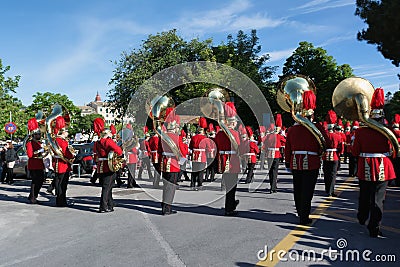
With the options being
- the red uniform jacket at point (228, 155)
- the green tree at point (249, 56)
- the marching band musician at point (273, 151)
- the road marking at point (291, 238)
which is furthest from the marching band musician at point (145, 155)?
the green tree at point (249, 56)

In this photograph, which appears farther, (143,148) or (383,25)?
(383,25)

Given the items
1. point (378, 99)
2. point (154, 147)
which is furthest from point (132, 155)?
point (378, 99)

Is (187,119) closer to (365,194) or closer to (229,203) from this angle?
(229,203)

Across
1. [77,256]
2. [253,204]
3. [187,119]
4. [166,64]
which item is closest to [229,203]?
[253,204]

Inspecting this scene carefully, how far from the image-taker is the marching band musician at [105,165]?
27.4 ft

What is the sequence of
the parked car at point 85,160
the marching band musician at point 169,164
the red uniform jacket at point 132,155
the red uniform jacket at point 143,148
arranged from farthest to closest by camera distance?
the parked car at point 85,160, the red uniform jacket at point 143,148, the red uniform jacket at point 132,155, the marching band musician at point 169,164

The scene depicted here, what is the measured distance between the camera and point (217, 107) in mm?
8117

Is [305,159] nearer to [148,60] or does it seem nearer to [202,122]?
[202,122]

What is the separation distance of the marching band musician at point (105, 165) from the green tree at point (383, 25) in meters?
16.4

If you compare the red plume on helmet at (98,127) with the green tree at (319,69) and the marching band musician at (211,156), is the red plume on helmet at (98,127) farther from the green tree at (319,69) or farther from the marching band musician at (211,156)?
the green tree at (319,69)

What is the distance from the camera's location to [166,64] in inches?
1167

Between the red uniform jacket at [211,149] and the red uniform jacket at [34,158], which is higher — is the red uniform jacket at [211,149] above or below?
above

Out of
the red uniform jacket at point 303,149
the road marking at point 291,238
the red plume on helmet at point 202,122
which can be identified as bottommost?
the road marking at point 291,238

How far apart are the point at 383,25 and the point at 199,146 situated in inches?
546
